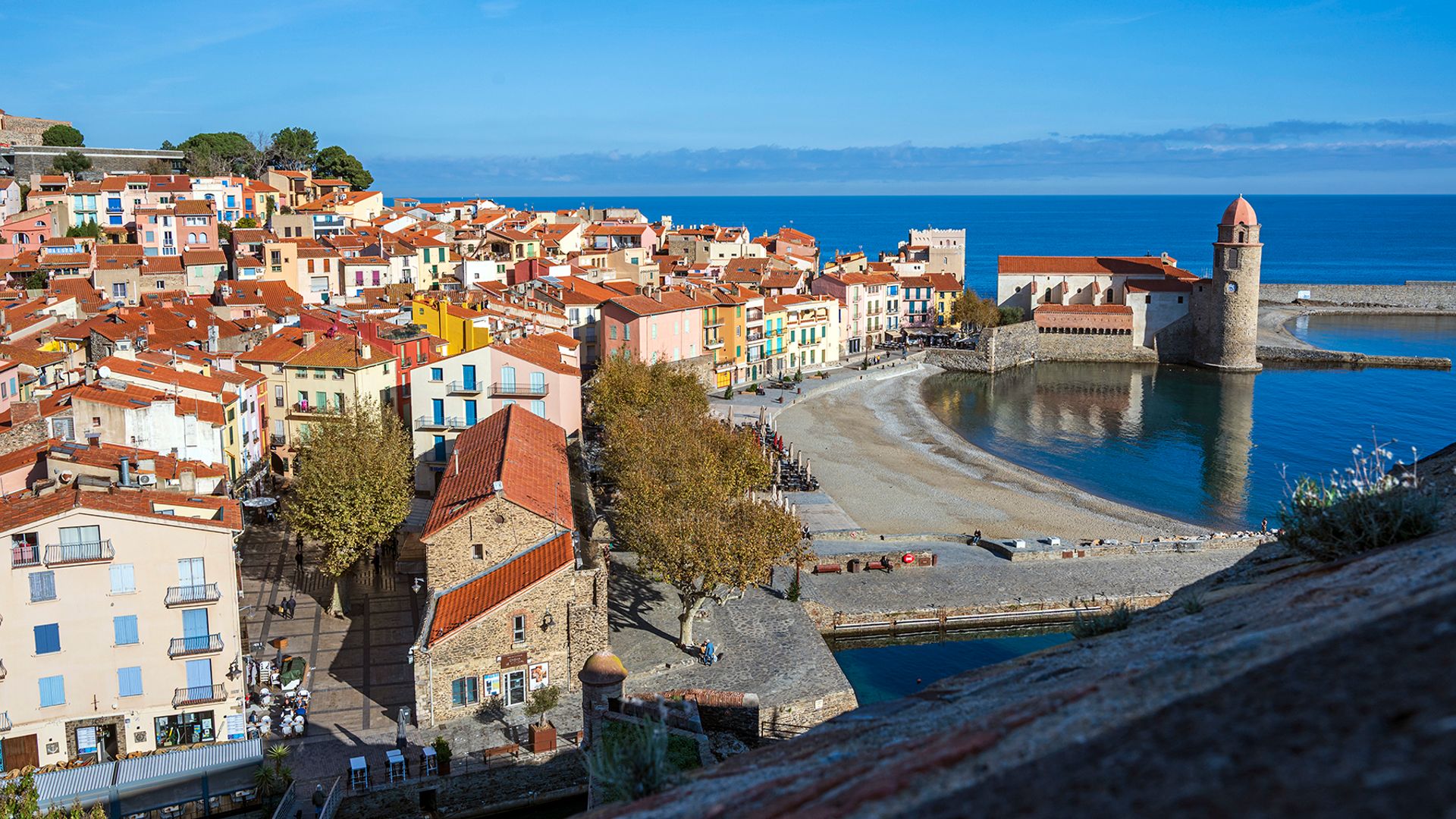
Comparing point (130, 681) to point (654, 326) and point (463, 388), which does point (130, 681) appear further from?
point (654, 326)

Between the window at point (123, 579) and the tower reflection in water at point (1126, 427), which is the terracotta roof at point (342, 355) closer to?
the window at point (123, 579)

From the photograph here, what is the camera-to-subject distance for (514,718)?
2281 centimetres

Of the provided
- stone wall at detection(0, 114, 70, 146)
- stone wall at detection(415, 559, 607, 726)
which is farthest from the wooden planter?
stone wall at detection(0, 114, 70, 146)

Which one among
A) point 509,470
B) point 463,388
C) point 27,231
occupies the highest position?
point 27,231

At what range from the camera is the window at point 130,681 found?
2249cm

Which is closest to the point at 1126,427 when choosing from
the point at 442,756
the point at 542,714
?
the point at 542,714

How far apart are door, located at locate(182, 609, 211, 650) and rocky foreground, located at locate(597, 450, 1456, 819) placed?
18178 millimetres

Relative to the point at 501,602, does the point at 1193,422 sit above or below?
below

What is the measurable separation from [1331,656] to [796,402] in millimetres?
60649

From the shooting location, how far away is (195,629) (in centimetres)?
2298

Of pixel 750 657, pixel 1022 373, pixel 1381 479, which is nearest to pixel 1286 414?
pixel 1022 373

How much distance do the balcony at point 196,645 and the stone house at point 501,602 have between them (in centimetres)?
400

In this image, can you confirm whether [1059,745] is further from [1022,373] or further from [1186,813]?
[1022,373]

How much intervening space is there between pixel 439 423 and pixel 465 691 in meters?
16.8
